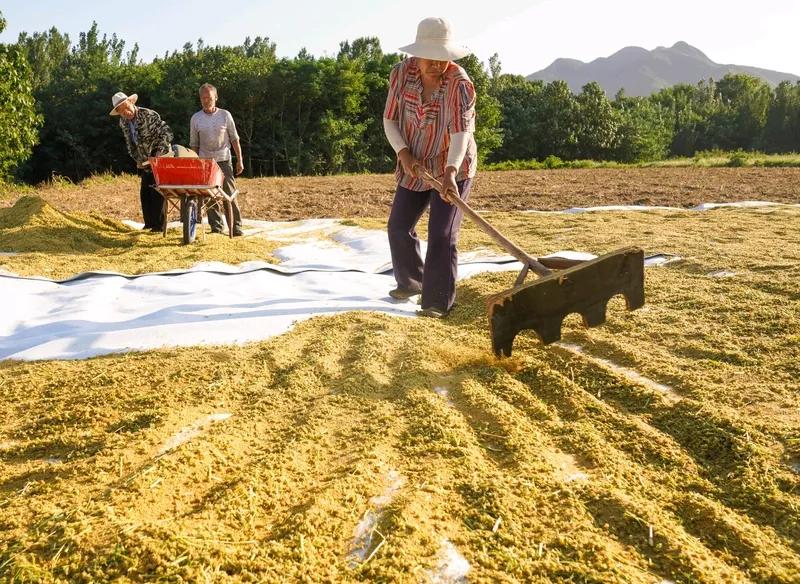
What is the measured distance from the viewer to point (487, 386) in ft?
9.05

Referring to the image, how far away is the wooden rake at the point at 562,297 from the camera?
2785 millimetres

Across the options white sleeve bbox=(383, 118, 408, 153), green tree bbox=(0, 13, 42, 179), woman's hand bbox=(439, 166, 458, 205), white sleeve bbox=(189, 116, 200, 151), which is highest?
green tree bbox=(0, 13, 42, 179)

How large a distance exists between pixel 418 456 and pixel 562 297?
1097 millimetres

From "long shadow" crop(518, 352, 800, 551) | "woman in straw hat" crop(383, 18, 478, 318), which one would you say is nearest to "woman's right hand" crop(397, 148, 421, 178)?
"woman in straw hat" crop(383, 18, 478, 318)

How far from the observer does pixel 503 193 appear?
11.5 metres

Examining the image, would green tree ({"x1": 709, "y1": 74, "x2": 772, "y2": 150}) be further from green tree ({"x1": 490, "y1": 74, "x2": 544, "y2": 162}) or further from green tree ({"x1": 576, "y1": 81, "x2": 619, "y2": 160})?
green tree ({"x1": 490, "y1": 74, "x2": 544, "y2": 162})

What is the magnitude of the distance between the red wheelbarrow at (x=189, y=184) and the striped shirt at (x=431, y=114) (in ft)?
8.78

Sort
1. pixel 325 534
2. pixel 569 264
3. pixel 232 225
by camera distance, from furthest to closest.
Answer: pixel 232 225, pixel 569 264, pixel 325 534

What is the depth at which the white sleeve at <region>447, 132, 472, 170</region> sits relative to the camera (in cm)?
349

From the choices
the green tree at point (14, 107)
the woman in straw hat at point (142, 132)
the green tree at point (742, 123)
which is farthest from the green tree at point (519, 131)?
the woman in straw hat at point (142, 132)

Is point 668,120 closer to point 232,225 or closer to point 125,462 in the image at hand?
point 232,225

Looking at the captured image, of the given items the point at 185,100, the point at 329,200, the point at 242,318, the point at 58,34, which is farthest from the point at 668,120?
the point at 242,318

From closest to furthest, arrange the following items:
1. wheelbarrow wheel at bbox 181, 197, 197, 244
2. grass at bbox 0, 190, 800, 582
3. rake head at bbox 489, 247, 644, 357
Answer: grass at bbox 0, 190, 800, 582
rake head at bbox 489, 247, 644, 357
wheelbarrow wheel at bbox 181, 197, 197, 244

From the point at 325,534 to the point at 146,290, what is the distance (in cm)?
314
